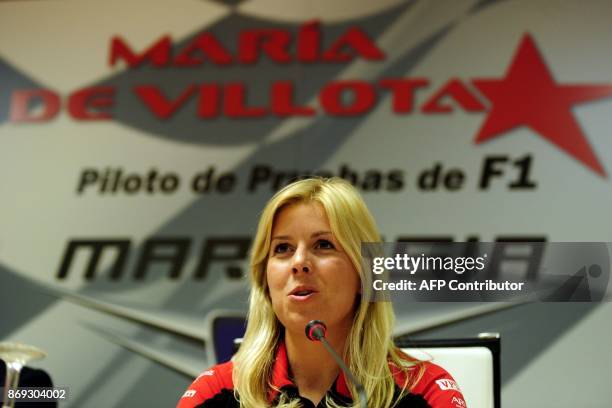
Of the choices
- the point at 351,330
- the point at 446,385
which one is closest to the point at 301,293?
the point at 351,330

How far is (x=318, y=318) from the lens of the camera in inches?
75.2

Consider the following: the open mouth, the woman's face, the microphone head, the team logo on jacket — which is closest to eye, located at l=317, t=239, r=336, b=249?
the woman's face

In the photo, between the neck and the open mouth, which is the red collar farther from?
the open mouth

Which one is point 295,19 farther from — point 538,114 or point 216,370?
point 216,370

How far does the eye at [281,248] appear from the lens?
6.44 feet

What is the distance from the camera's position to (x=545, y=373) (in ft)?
13.0

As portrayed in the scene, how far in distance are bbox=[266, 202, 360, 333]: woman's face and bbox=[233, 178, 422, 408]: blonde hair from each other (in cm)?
2

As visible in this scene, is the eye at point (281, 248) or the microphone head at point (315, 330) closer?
the microphone head at point (315, 330)

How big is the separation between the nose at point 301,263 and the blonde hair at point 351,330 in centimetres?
8

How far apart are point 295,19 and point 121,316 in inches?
71.6

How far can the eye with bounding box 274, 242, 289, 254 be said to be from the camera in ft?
6.44

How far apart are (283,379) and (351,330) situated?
0.19 metres

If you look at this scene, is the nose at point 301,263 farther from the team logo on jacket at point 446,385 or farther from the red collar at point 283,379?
the team logo on jacket at point 446,385

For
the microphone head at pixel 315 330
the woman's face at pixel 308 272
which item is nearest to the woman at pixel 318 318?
the woman's face at pixel 308 272
